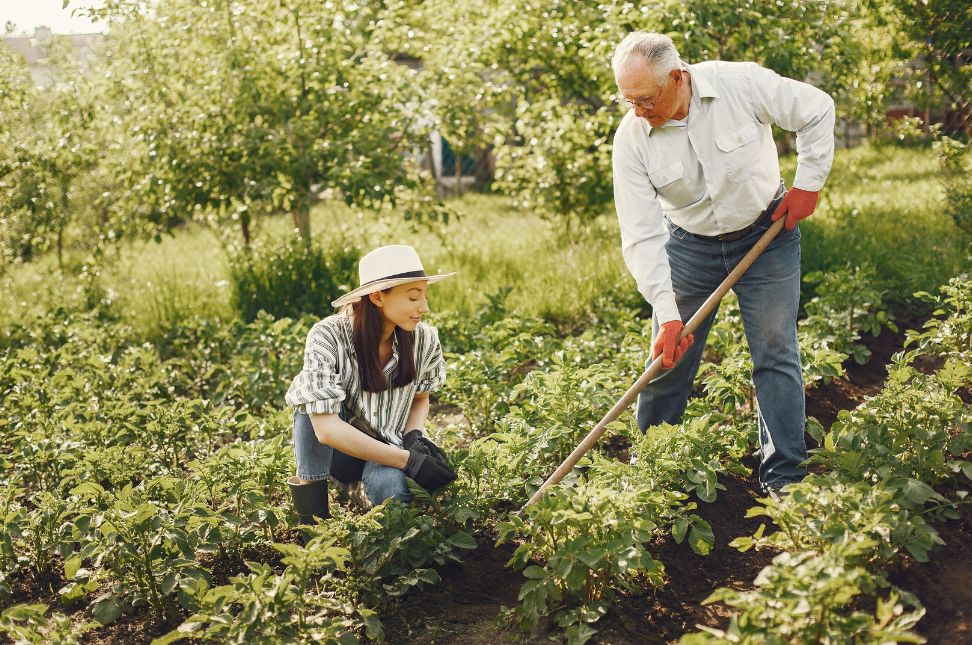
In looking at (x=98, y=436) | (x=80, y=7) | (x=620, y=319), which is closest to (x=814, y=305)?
(x=620, y=319)

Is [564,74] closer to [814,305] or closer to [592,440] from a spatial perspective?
[814,305]

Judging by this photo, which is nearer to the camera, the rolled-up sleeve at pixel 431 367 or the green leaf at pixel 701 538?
the green leaf at pixel 701 538

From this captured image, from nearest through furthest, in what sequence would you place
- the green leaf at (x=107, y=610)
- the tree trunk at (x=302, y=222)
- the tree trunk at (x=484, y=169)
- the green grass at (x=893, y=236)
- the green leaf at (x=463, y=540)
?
the green leaf at (x=107, y=610) < the green leaf at (x=463, y=540) < the green grass at (x=893, y=236) < the tree trunk at (x=302, y=222) < the tree trunk at (x=484, y=169)

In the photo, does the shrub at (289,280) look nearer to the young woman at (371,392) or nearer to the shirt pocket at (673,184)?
the young woman at (371,392)

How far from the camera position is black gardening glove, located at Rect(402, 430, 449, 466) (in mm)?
3549

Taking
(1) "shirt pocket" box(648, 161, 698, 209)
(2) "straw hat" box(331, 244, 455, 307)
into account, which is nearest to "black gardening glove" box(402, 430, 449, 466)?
(2) "straw hat" box(331, 244, 455, 307)

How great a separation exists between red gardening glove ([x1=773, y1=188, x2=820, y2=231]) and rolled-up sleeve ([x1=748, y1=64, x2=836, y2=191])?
3 cm

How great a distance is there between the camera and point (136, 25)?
7.09m

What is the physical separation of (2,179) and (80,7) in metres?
1.44

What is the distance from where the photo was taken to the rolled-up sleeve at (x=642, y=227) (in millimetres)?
3463

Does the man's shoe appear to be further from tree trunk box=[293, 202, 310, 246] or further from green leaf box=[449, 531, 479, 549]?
tree trunk box=[293, 202, 310, 246]

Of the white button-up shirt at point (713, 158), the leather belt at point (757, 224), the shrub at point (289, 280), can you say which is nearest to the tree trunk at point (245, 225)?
the shrub at point (289, 280)

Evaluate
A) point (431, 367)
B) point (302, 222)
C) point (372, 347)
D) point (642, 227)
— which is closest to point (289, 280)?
point (302, 222)

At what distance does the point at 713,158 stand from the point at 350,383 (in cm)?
155
